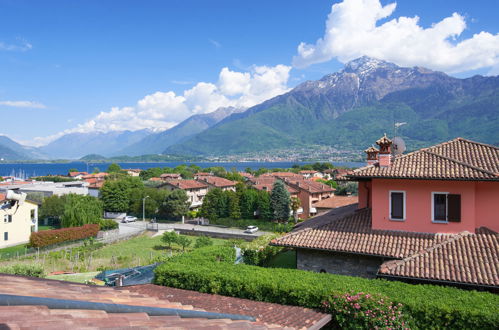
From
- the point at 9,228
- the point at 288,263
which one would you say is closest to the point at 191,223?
the point at 9,228

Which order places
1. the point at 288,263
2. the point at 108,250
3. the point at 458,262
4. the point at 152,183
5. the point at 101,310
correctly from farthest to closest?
the point at 152,183, the point at 108,250, the point at 288,263, the point at 458,262, the point at 101,310

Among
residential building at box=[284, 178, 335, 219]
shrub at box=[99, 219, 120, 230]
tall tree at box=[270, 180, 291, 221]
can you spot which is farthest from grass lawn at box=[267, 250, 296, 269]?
residential building at box=[284, 178, 335, 219]

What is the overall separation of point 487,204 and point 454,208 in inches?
51.0

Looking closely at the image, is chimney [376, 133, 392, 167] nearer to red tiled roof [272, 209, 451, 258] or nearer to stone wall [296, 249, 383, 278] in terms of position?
red tiled roof [272, 209, 451, 258]

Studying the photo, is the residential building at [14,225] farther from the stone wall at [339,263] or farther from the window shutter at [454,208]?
the window shutter at [454,208]

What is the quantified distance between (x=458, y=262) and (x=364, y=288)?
3.69 m

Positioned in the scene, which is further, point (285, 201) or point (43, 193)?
point (43, 193)

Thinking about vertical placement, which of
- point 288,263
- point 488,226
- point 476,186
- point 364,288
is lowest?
point 288,263

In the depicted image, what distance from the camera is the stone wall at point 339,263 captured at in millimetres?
12633

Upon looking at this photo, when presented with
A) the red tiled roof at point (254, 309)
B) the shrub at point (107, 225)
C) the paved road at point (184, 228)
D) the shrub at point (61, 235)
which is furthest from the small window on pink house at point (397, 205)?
the shrub at point (107, 225)

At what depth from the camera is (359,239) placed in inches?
514

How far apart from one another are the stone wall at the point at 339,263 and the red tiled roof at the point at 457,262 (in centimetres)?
110

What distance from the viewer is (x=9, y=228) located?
39469 millimetres

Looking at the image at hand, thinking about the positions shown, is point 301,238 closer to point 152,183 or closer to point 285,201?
point 285,201
